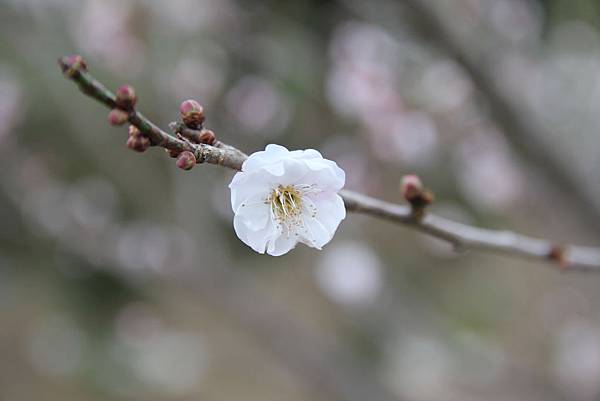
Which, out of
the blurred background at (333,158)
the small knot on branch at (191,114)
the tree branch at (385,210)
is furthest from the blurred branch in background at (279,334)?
the small knot on branch at (191,114)

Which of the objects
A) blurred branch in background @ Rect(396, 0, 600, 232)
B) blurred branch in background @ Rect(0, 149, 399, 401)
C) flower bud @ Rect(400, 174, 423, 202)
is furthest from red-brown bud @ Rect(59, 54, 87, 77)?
blurred branch in background @ Rect(0, 149, 399, 401)

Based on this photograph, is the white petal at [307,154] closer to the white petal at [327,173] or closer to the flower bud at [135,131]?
the white petal at [327,173]

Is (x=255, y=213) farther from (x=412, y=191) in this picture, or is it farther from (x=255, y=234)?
(x=412, y=191)

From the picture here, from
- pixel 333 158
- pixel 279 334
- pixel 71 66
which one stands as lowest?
pixel 71 66

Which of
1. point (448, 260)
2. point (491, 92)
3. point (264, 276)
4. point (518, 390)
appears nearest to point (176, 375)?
point (264, 276)

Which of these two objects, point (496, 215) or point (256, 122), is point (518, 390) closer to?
point (496, 215)

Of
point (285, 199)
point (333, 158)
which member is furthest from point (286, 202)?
point (333, 158)
